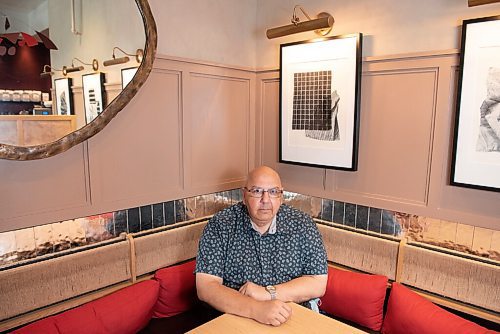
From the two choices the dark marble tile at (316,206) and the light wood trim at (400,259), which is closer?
the light wood trim at (400,259)

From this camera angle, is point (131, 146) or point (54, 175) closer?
point (54, 175)

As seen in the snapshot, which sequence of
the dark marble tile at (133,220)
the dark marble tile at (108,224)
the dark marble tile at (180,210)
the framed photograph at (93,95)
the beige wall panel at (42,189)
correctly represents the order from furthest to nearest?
the dark marble tile at (180,210) < the dark marble tile at (133,220) < the dark marble tile at (108,224) < the framed photograph at (93,95) < the beige wall panel at (42,189)

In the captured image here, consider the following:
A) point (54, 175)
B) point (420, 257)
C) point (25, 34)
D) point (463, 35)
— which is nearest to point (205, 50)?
point (25, 34)

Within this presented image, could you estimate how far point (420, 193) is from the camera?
1990 millimetres

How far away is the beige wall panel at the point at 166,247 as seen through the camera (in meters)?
2.08

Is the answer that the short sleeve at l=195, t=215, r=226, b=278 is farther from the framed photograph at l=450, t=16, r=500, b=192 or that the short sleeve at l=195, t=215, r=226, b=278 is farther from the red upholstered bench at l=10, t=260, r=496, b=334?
the framed photograph at l=450, t=16, r=500, b=192

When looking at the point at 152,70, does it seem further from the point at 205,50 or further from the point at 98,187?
the point at 98,187

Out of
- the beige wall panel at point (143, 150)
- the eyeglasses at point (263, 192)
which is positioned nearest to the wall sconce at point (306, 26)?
the beige wall panel at point (143, 150)

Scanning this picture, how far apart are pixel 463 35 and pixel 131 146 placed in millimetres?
1761

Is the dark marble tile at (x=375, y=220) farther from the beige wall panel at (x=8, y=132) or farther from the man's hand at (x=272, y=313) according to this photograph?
the beige wall panel at (x=8, y=132)

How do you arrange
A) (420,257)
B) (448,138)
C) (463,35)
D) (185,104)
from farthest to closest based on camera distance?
(185,104) < (420,257) < (448,138) < (463,35)

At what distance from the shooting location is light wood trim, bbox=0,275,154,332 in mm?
1652

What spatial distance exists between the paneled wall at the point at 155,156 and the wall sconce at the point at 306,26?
1.21 feet

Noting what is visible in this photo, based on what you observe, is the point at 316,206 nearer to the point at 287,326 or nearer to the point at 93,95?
the point at 287,326
